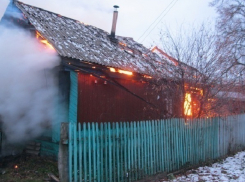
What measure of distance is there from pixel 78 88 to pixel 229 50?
876 centimetres

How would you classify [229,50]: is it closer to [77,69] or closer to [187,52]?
[187,52]

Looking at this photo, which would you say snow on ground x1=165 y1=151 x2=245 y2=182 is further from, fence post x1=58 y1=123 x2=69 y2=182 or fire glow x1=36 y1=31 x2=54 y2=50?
fire glow x1=36 y1=31 x2=54 y2=50

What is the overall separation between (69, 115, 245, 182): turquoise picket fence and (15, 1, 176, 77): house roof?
7.91 feet

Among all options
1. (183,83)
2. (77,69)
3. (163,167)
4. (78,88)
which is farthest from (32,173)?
(183,83)

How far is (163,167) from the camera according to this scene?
644cm

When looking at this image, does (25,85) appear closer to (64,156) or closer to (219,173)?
(64,156)

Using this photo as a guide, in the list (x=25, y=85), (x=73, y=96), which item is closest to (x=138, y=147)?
(x=73, y=96)

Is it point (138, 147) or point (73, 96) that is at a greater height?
point (73, 96)

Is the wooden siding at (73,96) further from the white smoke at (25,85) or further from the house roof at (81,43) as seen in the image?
the white smoke at (25,85)

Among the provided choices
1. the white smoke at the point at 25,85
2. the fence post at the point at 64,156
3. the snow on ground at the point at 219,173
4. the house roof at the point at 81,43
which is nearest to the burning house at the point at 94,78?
the house roof at the point at 81,43

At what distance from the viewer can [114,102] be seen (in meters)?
8.35

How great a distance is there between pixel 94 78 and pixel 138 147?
9.71ft

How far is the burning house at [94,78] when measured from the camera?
7062 mm

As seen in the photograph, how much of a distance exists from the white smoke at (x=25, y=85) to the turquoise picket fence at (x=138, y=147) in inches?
76.2
